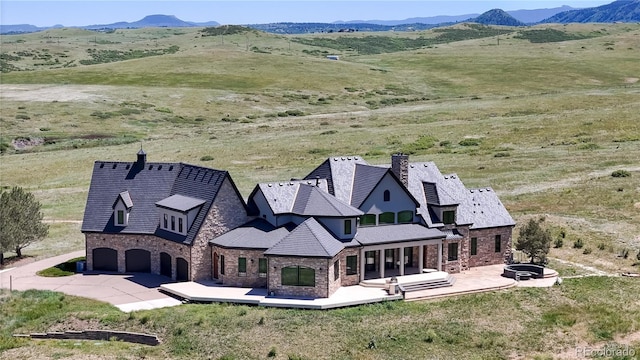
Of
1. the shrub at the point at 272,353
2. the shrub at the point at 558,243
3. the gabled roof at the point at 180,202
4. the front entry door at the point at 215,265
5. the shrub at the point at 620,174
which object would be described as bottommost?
the shrub at the point at 272,353

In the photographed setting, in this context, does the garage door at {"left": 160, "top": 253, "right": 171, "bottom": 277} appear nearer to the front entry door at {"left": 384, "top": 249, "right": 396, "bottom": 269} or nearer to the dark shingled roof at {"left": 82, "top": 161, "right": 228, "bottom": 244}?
the dark shingled roof at {"left": 82, "top": 161, "right": 228, "bottom": 244}

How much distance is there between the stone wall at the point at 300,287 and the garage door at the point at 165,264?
10.0 meters

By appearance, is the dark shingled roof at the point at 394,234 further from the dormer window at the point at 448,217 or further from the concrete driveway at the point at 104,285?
the concrete driveway at the point at 104,285

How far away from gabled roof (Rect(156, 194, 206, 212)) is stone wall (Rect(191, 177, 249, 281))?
1.46 m

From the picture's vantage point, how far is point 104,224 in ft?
188

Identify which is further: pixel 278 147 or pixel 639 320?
pixel 278 147

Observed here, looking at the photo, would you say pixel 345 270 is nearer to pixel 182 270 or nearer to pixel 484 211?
pixel 182 270

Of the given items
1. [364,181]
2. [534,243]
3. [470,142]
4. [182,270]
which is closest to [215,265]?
[182,270]

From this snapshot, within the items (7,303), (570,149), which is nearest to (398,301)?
(7,303)

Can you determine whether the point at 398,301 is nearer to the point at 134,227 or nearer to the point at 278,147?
the point at 134,227

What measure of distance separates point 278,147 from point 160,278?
217ft

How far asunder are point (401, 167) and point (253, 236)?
1270cm

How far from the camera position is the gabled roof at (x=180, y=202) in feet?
177

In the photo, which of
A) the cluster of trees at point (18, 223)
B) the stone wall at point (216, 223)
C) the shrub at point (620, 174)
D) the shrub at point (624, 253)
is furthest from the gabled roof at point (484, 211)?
the shrub at point (620, 174)
